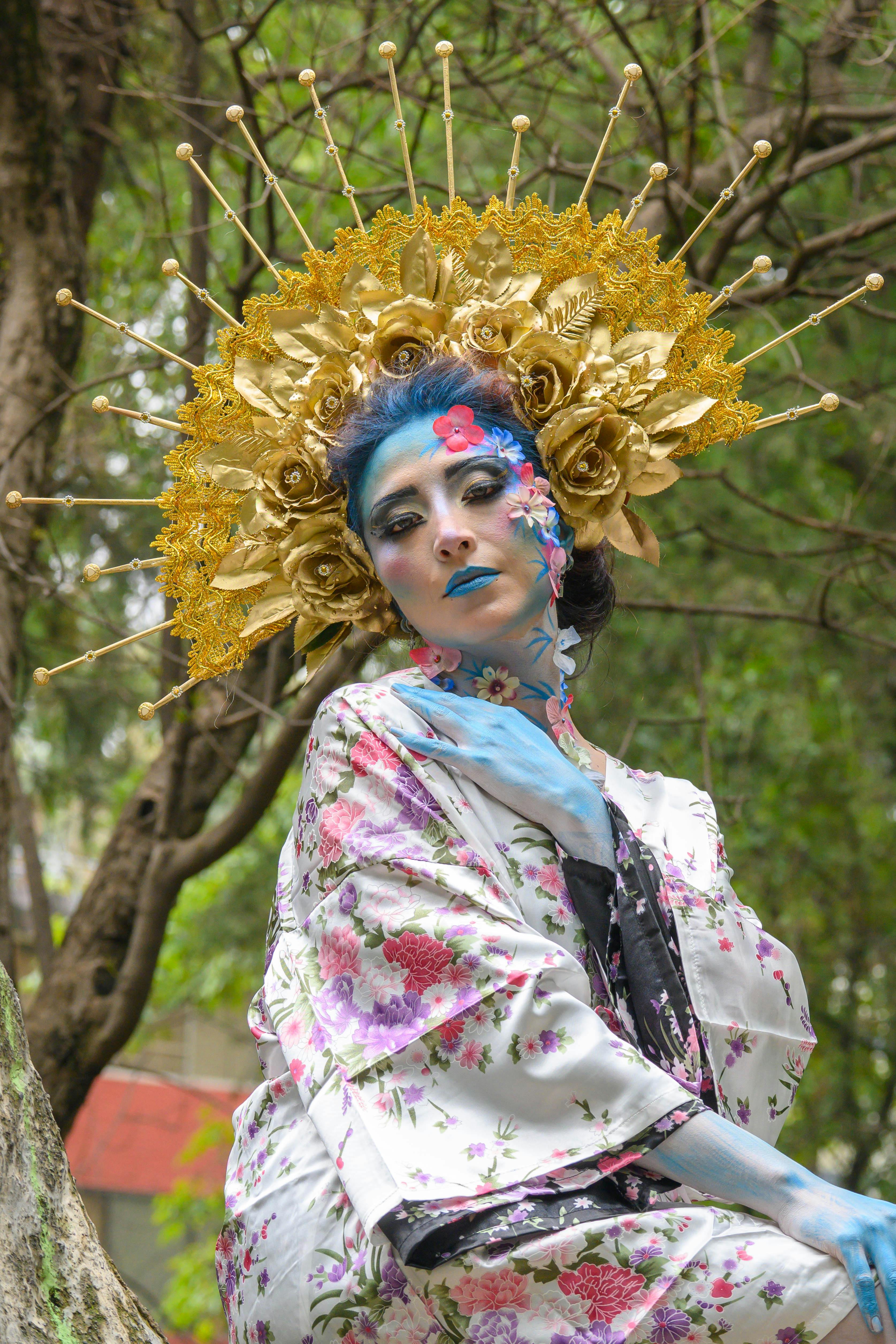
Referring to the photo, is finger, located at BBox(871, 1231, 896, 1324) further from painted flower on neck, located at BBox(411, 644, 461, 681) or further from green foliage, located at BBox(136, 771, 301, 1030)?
green foliage, located at BBox(136, 771, 301, 1030)

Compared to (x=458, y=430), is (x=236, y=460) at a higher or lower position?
lower

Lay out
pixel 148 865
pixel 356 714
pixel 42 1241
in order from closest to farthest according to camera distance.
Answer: pixel 42 1241 < pixel 356 714 < pixel 148 865

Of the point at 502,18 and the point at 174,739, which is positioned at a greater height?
the point at 502,18

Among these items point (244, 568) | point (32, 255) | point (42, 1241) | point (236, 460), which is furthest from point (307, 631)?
point (32, 255)

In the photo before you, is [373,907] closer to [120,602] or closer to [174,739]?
[174,739]

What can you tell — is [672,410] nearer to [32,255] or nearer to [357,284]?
[357,284]

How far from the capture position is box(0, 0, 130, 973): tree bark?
3.64 meters

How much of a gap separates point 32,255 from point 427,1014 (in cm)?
294

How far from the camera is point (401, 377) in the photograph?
7.93 feet

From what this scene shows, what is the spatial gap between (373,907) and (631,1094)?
424 mm

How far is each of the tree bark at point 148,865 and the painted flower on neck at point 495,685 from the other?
0.99m

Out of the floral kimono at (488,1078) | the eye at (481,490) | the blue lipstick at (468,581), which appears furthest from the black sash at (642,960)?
the eye at (481,490)

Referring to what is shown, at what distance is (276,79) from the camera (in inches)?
149

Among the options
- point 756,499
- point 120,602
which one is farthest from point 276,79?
point 120,602
